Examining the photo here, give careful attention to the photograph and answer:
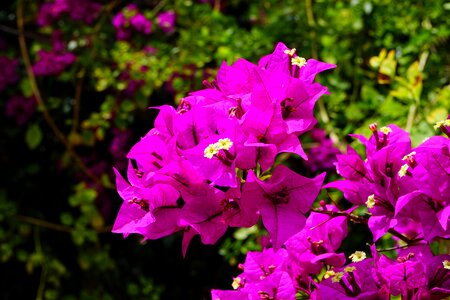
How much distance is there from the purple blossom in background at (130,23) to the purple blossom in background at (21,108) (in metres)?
0.43

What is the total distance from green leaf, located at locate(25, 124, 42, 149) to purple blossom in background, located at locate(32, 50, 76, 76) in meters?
0.22

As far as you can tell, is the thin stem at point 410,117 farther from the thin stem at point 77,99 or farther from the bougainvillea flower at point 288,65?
the thin stem at point 77,99

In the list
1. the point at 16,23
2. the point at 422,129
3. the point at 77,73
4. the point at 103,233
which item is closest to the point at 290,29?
the point at 422,129

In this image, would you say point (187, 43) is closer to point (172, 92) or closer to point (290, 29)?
point (172, 92)

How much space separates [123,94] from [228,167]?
1.64 m

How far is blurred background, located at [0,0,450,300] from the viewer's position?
71.5 inches

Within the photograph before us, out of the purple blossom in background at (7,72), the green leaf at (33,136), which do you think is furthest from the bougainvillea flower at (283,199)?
the purple blossom in background at (7,72)

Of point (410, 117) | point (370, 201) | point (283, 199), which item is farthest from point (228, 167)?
point (410, 117)

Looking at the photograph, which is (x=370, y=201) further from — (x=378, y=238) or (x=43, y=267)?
(x=43, y=267)

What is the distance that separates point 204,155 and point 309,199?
12 centimetres

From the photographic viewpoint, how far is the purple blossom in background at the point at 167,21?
228 centimetres

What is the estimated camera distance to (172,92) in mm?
2123

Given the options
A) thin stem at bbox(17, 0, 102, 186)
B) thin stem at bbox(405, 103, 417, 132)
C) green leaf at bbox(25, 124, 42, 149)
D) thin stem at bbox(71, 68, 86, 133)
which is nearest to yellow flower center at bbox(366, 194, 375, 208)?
thin stem at bbox(405, 103, 417, 132)

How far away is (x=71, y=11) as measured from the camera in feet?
7.61
